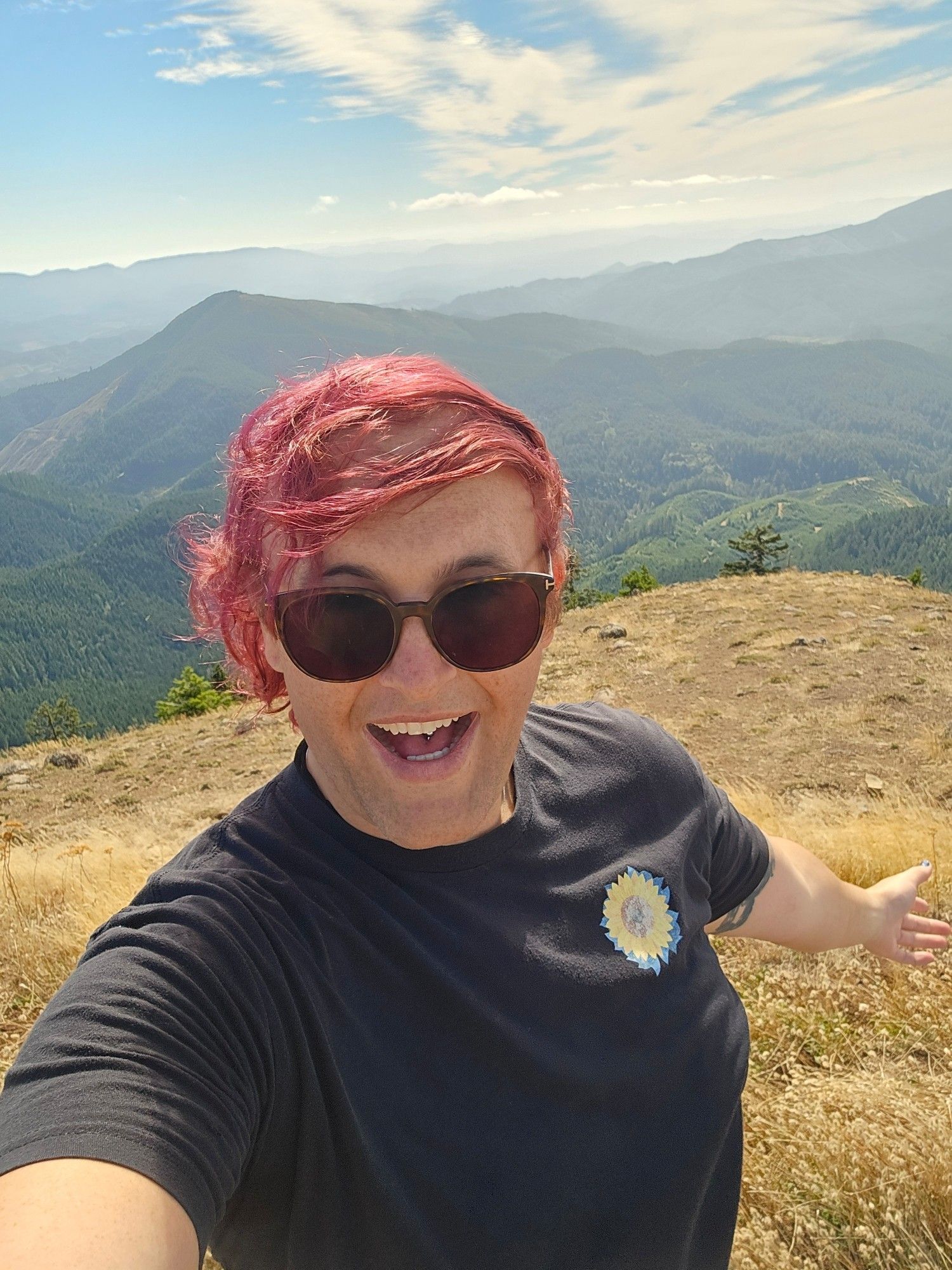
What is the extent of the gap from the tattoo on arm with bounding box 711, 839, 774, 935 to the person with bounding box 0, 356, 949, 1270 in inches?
10.1

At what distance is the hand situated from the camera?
232 centimetres

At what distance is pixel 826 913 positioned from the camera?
221 cm

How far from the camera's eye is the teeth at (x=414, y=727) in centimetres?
146

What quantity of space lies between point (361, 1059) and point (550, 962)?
40cm

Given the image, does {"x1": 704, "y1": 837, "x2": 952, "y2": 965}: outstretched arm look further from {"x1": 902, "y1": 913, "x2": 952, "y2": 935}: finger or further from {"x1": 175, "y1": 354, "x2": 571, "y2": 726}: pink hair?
{"x1": 175, "y1": 354, "x2": 571, "y2": 726}: pink hair

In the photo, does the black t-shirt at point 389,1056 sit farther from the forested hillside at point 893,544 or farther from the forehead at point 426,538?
the forested hillside at point 893,544

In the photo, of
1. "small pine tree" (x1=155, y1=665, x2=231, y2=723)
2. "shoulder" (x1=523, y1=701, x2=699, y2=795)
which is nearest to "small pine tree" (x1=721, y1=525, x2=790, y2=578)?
"small pine tree" (x1=155, y1=665, x2=231, y2=723)

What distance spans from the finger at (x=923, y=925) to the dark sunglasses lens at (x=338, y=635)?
1985 mm

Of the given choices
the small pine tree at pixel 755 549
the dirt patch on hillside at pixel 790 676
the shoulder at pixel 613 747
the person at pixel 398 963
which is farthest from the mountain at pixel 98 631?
the person at pixel 398 963

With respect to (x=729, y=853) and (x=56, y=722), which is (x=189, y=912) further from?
(x=56, y=722)

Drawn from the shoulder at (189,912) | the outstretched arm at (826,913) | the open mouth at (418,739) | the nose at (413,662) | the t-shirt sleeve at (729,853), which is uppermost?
the nose at (413,662)

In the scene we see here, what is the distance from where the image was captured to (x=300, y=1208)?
1.20 metres

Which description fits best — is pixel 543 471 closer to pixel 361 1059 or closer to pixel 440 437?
pixel 440 437

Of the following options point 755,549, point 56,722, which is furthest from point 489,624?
point 56,722
